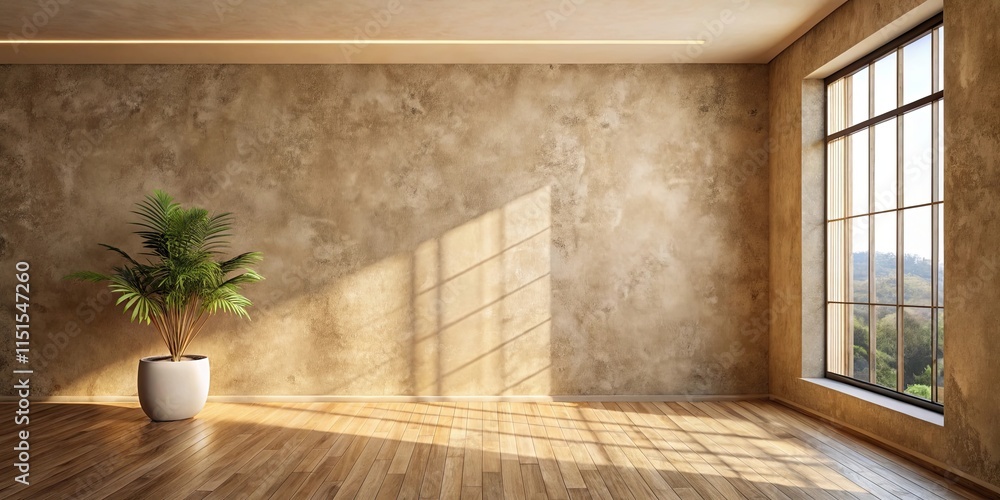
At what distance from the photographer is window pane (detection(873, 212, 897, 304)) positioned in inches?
182

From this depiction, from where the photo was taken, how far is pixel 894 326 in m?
4.61

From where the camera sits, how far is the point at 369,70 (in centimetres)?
626

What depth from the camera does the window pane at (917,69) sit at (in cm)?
430

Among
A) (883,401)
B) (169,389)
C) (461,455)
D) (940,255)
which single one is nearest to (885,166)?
(940,255)

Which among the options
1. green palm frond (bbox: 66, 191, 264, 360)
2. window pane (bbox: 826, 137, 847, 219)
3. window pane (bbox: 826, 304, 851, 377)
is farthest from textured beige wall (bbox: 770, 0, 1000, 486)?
green palm frond (bbox: 66, 191, 264, 360)

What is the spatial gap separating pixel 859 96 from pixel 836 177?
0.66 m

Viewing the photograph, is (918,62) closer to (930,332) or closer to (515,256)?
(930,332)

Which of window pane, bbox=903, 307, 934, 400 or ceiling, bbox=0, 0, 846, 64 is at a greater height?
ceiling, bbox=0, 0, 846, 64

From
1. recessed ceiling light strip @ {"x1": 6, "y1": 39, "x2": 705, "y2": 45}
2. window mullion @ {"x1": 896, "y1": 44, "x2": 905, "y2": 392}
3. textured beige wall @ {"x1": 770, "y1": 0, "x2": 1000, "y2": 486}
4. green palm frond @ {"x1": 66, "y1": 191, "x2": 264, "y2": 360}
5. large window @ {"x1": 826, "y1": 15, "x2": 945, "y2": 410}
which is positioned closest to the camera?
textured beige wall @ {"x1": 770, "y1": 0, "x2": 1000, "y2": 486}

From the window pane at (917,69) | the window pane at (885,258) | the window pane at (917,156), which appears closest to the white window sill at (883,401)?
the window pane at (885,258)

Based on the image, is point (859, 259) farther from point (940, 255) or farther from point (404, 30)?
point (404, 30)

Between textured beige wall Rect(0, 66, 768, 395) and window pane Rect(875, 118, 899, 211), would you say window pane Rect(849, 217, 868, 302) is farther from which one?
textured beige wall Rect(0, 66, 768, 395)

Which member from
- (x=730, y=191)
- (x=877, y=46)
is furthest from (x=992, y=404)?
(x=730, y=191)

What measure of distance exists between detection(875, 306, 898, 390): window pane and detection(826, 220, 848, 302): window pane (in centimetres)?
54
